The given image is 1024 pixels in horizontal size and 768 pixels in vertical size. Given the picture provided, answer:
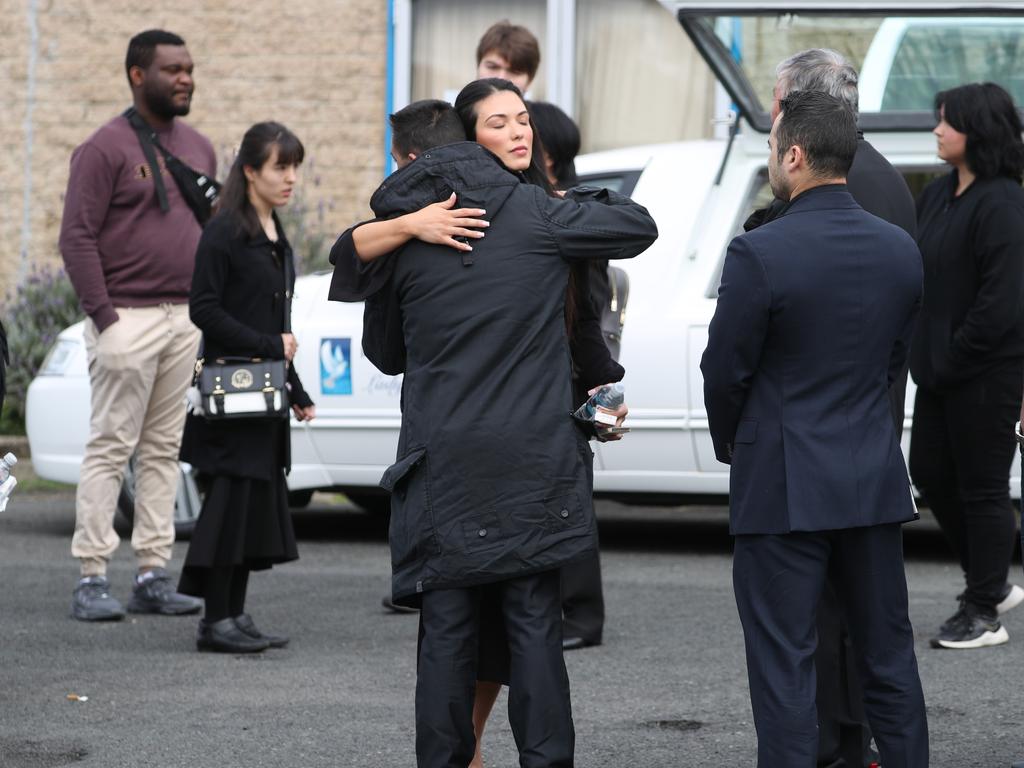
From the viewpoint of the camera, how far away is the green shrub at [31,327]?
12.0 metres

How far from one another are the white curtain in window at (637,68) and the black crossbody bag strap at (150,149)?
6.96 m

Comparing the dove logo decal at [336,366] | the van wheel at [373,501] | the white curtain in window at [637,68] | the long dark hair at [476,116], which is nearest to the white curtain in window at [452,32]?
the white curtain in window at [637,68]

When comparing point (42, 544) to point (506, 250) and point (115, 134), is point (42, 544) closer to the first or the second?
point (115, 134)

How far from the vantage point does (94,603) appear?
6.79 metres

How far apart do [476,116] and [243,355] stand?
215 centimetres

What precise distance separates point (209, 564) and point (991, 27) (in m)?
3.99

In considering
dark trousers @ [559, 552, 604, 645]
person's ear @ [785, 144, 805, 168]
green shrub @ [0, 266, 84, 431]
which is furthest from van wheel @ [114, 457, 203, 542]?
person's ear @ [785, 144, 805, 168]

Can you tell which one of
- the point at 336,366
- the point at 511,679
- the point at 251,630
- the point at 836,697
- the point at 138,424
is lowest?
the point at 251,630

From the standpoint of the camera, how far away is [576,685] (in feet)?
18.6

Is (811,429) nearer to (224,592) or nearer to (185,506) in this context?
(224,592)

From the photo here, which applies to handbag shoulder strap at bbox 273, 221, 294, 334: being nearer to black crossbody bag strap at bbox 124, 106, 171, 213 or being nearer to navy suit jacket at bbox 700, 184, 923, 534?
black crossbody bag strap at bbox 124, 106, 171, 213

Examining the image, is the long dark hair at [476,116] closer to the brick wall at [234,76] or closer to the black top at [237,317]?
the black top at [237,317]

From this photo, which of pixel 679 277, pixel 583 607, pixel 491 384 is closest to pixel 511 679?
pixel 491 384

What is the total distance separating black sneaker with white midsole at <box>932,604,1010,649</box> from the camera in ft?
20.1
